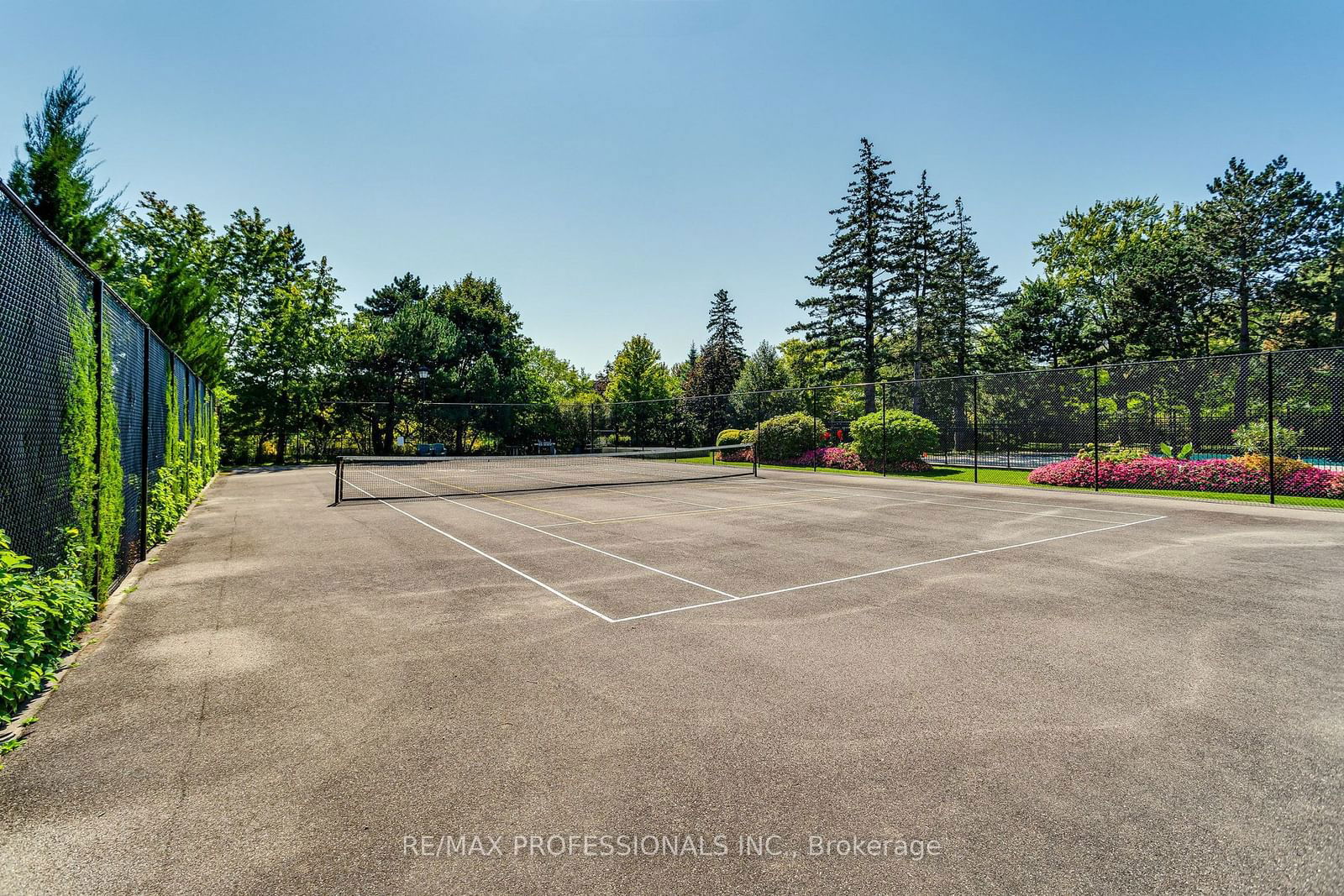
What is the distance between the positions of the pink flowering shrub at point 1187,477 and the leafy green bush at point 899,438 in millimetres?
3945

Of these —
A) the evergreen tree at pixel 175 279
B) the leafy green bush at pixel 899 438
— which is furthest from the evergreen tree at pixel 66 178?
the leafy green bush at pixel 899 438

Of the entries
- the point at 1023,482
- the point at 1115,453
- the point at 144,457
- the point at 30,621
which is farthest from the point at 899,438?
the point at 30,621

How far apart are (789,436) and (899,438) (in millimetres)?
5990

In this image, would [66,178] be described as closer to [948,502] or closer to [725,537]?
[725,537]

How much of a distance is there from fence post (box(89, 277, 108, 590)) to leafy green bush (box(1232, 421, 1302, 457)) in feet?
73.4

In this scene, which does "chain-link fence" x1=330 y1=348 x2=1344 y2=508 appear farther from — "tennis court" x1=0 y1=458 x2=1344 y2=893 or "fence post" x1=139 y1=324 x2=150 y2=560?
"fence post" x1=139 y1=324 x2=150 y2=560

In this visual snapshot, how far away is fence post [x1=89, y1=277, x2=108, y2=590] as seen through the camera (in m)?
5.20

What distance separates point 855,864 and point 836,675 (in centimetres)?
182

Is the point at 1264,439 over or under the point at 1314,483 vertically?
over

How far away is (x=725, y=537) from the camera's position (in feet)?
30.6

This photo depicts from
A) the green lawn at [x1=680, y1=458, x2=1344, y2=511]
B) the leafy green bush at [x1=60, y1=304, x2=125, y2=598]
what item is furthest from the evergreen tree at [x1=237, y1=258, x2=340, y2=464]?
the leafy green bush at [x1=60, y1=304, x2=125, y2=598]

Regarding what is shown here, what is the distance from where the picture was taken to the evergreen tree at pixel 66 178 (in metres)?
19.0

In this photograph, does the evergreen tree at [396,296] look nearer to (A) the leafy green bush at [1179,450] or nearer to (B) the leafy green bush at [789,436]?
(B) the leafy green bush at [789,436]

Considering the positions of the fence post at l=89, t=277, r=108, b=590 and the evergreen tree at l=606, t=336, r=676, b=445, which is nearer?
the fence post at l=89, t=277, r=108, b=590
